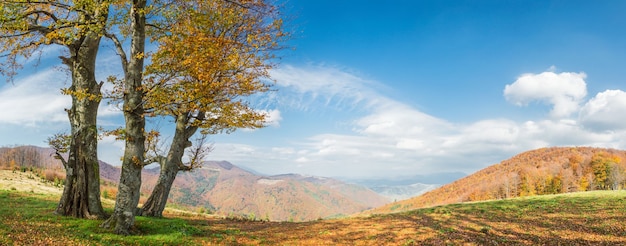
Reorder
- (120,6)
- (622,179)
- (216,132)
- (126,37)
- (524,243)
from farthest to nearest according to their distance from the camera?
(622,179)
(216,132)
(126,37)
(120,6)
(524,243)

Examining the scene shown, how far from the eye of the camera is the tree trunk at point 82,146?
57.9 ft

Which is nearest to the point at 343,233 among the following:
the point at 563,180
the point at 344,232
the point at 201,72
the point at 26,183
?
the point at 344,232

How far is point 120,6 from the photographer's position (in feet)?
58.0

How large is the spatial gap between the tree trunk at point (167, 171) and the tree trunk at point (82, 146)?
5.07m

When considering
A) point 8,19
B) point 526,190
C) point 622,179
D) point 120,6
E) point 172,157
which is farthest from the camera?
point 526,190

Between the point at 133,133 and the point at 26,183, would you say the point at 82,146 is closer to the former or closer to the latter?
the point at 133,133

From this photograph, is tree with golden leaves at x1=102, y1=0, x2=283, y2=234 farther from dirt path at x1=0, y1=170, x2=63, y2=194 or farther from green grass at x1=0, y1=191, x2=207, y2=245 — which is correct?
dirt path at x1=0, y1=170, x2=63, y2=194

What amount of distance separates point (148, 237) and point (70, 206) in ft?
20.6

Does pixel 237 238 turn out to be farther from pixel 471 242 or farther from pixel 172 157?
pixel 471 242

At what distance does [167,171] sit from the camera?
76.6ft

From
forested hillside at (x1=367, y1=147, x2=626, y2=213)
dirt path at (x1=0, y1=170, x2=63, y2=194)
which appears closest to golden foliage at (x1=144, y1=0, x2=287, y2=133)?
dirt path at (x1=0, y1=170, x2=63, y2=194)

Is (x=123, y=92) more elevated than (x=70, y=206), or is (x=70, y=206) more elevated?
(x=123, y=92)

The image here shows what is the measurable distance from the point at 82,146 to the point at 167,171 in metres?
6.19

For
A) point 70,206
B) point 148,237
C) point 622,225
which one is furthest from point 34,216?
point 622,225
